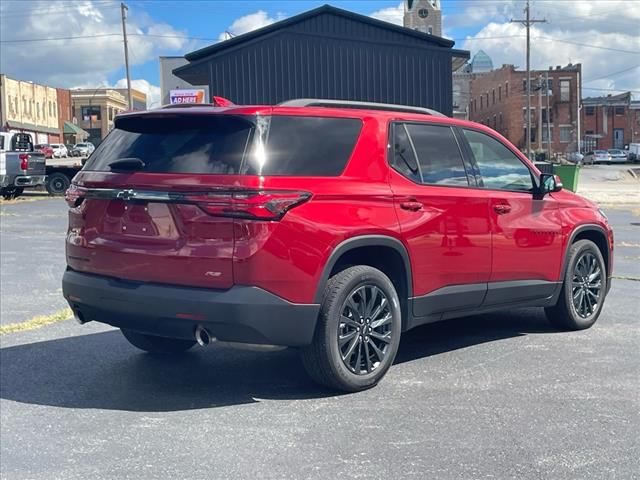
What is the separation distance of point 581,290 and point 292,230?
3420mm

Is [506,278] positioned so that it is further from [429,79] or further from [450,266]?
[429,79]

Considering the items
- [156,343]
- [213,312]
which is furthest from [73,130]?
[213,312]

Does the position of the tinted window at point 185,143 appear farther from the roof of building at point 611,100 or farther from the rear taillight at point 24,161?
the roof of building at point 611,100

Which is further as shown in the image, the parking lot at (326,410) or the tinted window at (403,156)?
the tinted window at (403,156)

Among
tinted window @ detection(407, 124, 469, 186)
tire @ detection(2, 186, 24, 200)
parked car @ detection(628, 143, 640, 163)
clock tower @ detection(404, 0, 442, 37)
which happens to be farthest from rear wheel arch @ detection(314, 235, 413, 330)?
clock tower @ detection(404, 0, 442, 37)

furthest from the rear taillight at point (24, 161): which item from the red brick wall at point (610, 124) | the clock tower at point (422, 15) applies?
the clock tower at point (422, 15)

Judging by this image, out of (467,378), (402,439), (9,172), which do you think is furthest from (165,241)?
(9,172)

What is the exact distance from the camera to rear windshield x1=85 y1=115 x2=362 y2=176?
4543 millimetres

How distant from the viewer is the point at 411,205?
5.14 meters

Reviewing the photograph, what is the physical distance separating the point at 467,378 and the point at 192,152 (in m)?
2.44

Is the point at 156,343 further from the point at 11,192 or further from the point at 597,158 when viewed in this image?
the point at 597,158

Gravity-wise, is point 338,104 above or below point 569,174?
A: above

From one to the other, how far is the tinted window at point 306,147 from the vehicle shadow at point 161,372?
4.88ft

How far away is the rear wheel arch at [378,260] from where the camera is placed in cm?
467
